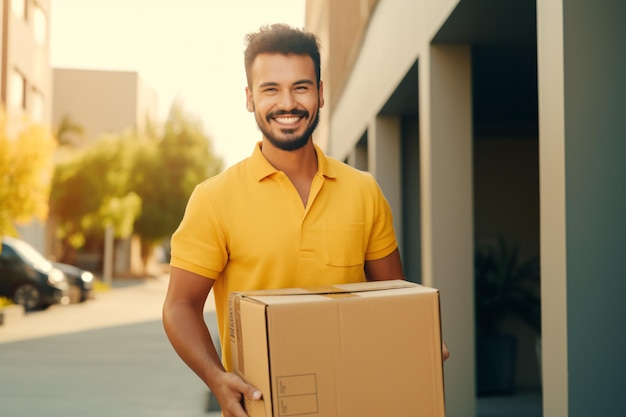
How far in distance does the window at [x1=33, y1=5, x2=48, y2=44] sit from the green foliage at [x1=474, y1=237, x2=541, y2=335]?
26.9 m

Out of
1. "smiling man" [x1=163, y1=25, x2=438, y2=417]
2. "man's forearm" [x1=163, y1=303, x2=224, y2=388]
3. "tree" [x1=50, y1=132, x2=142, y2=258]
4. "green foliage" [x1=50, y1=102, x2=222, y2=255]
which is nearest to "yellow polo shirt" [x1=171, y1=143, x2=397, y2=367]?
"smiling man" [x1=163, y1=25, x2=438, y2=417]

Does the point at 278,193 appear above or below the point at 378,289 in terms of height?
above

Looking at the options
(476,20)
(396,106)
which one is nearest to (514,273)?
(396,106)

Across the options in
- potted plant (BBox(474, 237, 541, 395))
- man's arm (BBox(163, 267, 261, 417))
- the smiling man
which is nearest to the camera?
man's arm (BBox(163, 267, 261, 417))

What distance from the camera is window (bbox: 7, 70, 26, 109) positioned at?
2802cm

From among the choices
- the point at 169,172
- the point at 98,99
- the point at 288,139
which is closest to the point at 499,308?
the point at 288,139

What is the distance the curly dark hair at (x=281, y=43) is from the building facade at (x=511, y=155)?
914mm

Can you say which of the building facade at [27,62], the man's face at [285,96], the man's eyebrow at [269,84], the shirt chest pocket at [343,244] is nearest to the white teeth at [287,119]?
the man's face at [285,96]

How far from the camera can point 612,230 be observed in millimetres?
2797

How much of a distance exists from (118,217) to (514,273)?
27549mm

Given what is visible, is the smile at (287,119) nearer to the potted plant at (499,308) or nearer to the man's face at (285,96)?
the man's face at (285,96)

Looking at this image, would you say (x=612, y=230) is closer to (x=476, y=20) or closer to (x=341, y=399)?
(x=341, y=399)

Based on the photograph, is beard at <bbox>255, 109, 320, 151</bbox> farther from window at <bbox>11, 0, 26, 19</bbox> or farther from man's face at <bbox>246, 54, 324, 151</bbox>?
window at <bbox>11, 0, 26, 19</bbox>

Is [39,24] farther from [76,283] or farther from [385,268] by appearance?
[385,268]
